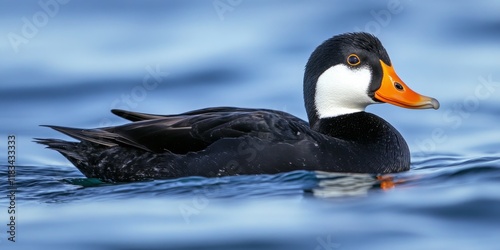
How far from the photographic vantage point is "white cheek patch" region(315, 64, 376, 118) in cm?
1067

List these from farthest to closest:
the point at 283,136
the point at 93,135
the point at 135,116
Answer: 1. the point at 135,116
2. the point at 93,135
3. the point at 283,136

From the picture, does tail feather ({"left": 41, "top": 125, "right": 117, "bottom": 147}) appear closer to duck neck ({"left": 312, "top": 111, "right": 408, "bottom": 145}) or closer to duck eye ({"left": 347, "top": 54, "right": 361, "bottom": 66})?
duck neck ({"left": 312, "top": 111, "right": 408, "bottom": 145})

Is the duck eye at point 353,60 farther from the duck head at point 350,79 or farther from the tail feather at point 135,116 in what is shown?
the tail feather at point 135,116

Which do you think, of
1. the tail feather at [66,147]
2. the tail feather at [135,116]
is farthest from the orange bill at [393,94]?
the tail feather at [66,147]

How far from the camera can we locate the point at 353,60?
10.7m

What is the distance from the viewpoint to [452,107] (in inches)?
547

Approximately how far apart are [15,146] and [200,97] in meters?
2.66

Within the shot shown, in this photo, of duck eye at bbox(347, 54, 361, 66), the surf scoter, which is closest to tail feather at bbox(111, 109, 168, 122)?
the surf scoter

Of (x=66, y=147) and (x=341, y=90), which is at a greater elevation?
(x=341, y=90)

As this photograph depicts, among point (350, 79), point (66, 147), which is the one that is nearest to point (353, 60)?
point (350, 79)

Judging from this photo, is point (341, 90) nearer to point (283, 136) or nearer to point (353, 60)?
point (353, 60)

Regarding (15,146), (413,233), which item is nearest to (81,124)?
(15,146)

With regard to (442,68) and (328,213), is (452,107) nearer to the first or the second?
(442,68)

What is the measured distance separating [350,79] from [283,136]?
958 mm
